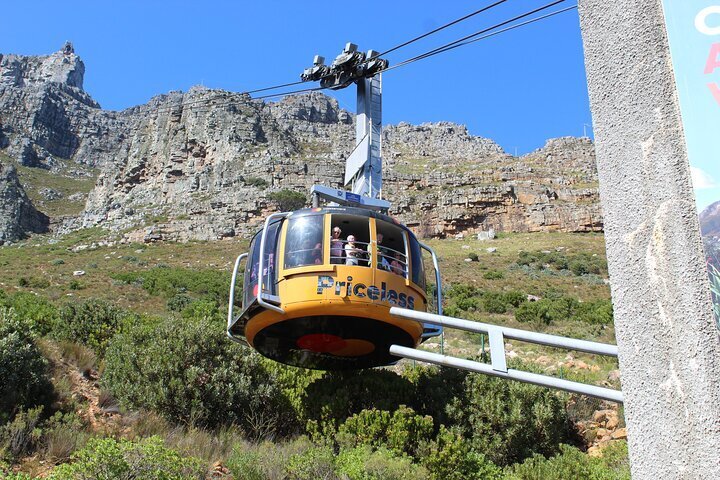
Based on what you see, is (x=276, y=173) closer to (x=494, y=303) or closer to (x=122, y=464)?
(x=494, y=303)

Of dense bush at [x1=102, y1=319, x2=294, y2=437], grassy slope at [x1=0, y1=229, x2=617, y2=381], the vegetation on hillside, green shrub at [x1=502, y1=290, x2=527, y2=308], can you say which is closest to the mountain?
grassy slope at [x1=0, y1=229, x2=617, y2=381]

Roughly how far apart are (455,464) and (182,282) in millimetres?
25519

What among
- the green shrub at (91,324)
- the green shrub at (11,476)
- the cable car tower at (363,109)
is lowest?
the green shrub at (11,476)

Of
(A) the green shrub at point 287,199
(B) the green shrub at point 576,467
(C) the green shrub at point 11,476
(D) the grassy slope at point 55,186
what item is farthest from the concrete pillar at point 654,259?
(D) the grassy slope at point 55,186

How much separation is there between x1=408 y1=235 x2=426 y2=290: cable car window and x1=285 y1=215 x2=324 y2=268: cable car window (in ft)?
4.04

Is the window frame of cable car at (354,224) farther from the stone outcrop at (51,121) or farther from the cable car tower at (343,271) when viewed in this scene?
the stone outcrop at (51,121)

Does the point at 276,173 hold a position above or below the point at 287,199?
above

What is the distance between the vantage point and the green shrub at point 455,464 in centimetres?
984

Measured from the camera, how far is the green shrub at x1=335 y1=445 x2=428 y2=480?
27.9 ft

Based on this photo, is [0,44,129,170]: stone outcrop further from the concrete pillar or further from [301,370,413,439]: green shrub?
the concrete pillar

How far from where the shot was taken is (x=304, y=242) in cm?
832

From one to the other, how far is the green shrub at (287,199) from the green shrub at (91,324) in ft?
138

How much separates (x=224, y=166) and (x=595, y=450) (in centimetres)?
6283

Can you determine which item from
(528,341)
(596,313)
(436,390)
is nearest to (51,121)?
(596,313)
